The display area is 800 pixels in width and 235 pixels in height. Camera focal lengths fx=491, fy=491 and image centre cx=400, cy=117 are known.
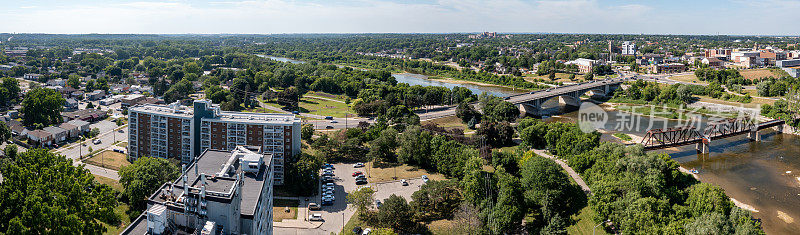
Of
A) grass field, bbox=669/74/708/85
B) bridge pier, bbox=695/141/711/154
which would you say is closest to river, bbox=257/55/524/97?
grass field, bbox=669/74/708/85

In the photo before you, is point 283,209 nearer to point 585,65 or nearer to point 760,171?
point 760,171

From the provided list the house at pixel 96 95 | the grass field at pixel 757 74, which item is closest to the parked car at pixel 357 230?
the house at pixel 96 95

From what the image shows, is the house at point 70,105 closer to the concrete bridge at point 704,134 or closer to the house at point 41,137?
the house at point 41,137

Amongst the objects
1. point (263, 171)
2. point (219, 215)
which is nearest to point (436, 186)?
point (263, 171)

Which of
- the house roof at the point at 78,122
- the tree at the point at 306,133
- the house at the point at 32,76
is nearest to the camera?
the tree at the point at 306,133

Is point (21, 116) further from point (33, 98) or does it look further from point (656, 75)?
point (656, 75)

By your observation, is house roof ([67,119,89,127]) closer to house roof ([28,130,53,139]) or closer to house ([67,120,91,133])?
house ([67,120,91,133])
